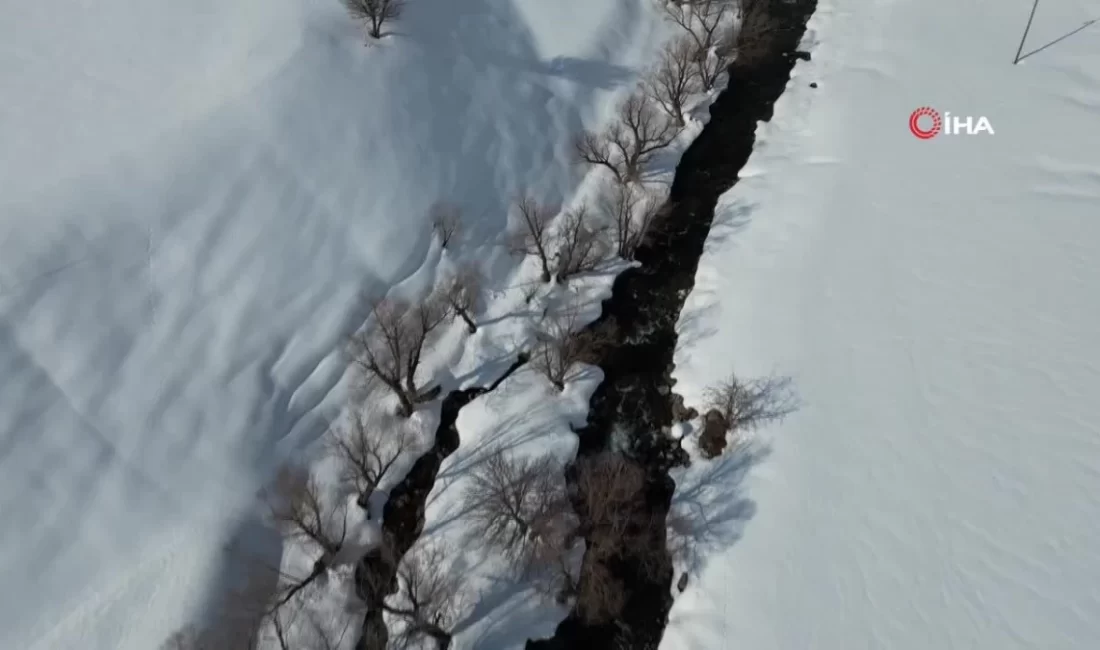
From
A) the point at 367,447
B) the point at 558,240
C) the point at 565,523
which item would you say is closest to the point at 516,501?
the point at 565,523

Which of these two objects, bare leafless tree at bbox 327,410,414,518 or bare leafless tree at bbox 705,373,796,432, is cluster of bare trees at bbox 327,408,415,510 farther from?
bare leafless tree at bbox 705,373,796,432

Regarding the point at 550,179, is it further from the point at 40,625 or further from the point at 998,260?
the point at 40,625

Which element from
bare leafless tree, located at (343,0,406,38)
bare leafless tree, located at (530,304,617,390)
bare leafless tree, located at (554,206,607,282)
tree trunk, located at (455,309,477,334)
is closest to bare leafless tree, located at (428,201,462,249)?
tree trunk, located at (455,309,477,334)

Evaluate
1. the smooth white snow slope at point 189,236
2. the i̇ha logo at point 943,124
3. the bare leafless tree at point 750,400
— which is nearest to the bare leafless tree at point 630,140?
the smooth white snow slope at point 189,236

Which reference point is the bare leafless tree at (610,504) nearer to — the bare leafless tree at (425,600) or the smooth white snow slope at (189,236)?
the bare leafless tree at (425,600)

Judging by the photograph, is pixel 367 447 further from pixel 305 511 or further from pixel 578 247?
pixel 578 247

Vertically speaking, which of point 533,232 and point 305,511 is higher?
point 533,232
